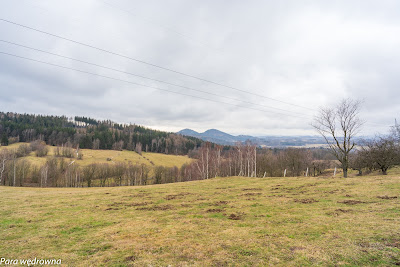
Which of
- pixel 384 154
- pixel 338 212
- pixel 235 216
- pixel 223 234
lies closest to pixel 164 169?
pixel 384 154

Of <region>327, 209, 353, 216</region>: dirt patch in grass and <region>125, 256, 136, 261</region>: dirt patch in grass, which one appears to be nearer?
<region>125, 256, 136, 261</region>: dirt patch in grass

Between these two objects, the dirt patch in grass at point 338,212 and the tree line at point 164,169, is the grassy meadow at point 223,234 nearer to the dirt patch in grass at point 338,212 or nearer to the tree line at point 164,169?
the dirt patch in grass at point 338,212

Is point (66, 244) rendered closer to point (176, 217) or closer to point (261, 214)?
point (176, 217)

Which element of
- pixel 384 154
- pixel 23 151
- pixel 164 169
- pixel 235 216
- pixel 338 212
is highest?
pixel 384 154

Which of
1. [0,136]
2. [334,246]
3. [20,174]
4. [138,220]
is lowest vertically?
[20,174]

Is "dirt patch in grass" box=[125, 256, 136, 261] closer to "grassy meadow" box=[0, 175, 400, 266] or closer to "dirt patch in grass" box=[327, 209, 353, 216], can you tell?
"grassy meadow" box=[0, 175, 400, 266]

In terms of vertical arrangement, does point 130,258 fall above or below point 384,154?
below

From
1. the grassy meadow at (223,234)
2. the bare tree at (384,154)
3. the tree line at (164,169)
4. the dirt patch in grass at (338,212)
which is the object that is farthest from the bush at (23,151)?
the bare tree at (384,154)

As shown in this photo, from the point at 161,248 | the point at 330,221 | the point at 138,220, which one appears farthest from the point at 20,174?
the point at 330,221

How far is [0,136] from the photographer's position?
13500cm

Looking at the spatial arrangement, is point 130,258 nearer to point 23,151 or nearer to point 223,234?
point 223,234

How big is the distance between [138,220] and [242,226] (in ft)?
23.1

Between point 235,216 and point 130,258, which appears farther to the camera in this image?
point 235,216

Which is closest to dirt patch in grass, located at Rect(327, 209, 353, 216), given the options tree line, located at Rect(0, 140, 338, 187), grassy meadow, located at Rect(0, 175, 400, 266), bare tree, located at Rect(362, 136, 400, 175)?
Answer: grassy meadow, located at Rect(0, 175, 400, 266)
